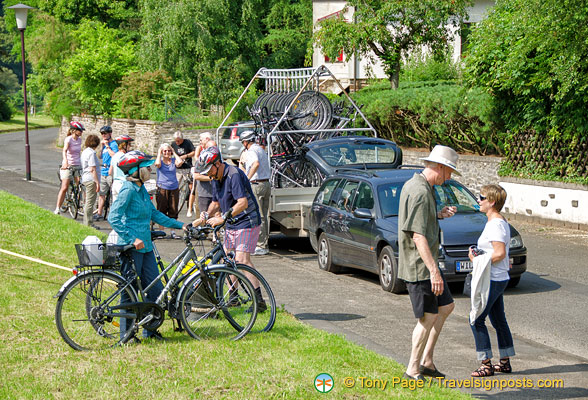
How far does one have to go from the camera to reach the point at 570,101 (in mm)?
17328

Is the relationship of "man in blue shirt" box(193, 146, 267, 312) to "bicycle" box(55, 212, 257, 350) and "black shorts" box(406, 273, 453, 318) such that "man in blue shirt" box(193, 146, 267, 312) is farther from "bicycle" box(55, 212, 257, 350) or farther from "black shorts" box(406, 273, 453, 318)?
"black shorts" box(406, 273, 453, 318)

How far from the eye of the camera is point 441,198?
481 inches

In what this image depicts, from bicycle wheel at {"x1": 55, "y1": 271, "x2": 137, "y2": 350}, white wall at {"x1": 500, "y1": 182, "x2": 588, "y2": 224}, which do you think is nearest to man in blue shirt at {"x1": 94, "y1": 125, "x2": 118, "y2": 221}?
bicycle wheel at {"x1": 55, "y1": 271, "x2": 137, "y2": 350}

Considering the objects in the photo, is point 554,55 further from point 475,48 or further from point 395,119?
point 395,119

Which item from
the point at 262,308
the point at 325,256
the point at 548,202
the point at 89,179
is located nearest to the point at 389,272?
the point at 325,256

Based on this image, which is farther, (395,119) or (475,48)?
(395,119)

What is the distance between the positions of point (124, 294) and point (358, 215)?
16.0 ft

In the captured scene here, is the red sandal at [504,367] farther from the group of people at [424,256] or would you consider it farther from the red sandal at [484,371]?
the group of people at [424,256]

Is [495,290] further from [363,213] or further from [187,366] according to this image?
[363,213]

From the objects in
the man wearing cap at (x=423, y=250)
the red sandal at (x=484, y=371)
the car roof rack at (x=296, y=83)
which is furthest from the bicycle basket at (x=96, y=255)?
the car roof rack at (x=296, y=83)

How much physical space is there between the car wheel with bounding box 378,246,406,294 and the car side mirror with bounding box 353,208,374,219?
583 millimetres

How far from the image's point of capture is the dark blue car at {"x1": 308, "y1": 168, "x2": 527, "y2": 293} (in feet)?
36.1

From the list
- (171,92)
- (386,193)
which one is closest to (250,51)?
(171,92)

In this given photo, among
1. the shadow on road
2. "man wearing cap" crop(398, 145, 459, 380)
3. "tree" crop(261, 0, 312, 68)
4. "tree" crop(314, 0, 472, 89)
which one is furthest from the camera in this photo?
"tree" crop(261, 0, 312, 68)
